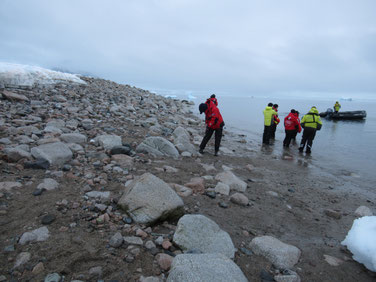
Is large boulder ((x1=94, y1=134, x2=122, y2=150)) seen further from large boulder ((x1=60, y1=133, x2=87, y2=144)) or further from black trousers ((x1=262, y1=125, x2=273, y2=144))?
black trousers ((x1=262, y1=125, x2=273, y2=144))

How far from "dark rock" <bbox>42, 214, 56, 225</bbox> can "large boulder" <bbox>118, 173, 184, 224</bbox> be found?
77 cm

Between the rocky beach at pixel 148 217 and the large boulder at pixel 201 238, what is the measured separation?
0.04 feet

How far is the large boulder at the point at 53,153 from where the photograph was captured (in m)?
4.07

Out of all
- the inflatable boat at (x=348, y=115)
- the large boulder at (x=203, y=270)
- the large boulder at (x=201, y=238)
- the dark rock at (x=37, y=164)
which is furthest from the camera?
the inflatable boat at (x=348, y=115)

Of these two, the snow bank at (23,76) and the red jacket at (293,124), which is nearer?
the snow bank at (23,76)

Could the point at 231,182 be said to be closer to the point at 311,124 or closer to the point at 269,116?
the point at 311,124

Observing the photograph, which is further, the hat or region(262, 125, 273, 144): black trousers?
region(262, 125, 273, 144): black trousers

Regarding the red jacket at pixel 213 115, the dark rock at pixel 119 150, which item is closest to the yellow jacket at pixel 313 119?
the red jacket at pixel 213 115

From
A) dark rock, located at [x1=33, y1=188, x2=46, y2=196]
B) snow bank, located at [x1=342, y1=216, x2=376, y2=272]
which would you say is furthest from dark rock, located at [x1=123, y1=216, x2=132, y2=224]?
snow bank, located at [x1=342, y1=216, x2=376, y2=272]

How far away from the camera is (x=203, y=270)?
1.89 meters

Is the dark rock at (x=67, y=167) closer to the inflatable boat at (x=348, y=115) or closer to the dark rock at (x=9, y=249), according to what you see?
the dark rock at (x=9, y=249)

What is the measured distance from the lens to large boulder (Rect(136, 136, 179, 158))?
227 inches

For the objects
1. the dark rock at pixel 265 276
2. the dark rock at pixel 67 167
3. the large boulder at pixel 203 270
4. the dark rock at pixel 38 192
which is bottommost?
the dark rock at pixel 265 276

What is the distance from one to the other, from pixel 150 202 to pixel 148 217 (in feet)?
0.61
